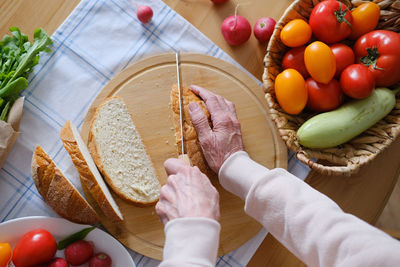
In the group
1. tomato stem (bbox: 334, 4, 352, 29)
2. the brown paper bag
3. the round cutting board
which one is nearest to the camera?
tomato stem (bbox: 334, 4, 352, 29)

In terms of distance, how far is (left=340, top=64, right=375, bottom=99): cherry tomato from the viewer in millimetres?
1478

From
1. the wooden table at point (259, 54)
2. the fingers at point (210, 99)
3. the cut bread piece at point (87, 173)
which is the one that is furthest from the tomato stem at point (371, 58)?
the cut bread piece at point (87, 173)

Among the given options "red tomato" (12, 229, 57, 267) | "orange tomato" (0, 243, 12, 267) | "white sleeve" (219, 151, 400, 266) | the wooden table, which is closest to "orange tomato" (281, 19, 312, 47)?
the wooden table

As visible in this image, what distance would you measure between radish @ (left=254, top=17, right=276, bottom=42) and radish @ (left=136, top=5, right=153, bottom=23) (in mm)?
557

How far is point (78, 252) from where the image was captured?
162 cm

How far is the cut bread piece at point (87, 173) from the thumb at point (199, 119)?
0.52 meters

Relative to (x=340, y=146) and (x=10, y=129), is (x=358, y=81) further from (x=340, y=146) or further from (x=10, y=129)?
(x=10, y=129)

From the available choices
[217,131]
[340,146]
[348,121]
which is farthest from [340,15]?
[217,131]

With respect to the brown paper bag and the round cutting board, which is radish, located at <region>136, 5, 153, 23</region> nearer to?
the round cutting board

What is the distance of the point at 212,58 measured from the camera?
6.08 feet

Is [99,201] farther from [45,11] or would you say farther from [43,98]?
[45,11]

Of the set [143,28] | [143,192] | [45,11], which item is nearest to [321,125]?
[143,192]

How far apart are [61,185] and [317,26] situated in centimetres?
136

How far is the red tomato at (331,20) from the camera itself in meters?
1.55
